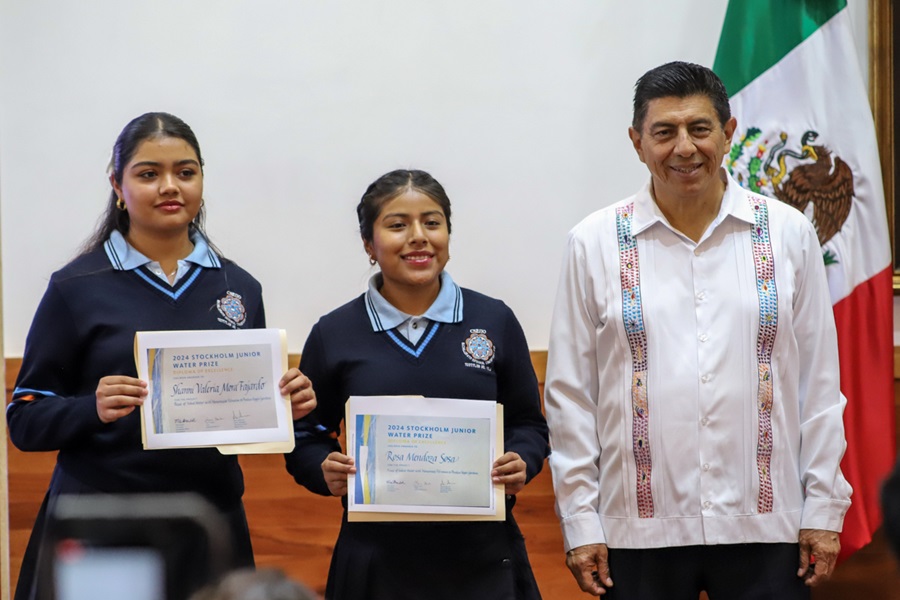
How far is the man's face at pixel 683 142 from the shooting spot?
7.66 feet

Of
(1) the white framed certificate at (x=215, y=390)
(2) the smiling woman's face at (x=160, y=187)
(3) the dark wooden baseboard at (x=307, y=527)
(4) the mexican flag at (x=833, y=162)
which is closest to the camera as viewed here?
(1) the white framed certificate at (x=215, y=390)

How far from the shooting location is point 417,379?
2.37 m

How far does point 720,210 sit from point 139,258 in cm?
136

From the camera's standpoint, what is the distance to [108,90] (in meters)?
3.53

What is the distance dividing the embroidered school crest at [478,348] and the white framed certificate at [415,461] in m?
0.12

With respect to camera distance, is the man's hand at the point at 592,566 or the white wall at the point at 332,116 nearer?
the man's hand at the point at 592,566

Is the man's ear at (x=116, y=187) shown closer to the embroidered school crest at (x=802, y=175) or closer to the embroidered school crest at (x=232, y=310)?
the embroidered school crest at (x=232, y=310)

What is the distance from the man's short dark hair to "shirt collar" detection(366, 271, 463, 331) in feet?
1.98

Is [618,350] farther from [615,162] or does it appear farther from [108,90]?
[108,90]

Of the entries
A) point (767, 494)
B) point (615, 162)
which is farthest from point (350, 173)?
point (767, 494)

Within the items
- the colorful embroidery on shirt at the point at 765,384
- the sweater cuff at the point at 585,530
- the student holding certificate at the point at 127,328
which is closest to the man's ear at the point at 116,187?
the student holding certificate at the point at 127,328

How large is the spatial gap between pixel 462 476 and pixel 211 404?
59cm

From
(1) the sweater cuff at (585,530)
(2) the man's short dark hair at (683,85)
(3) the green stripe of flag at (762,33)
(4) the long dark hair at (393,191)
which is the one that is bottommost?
(1) the sweater cuff at (585,530)

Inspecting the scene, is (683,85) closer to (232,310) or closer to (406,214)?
(406,214)
